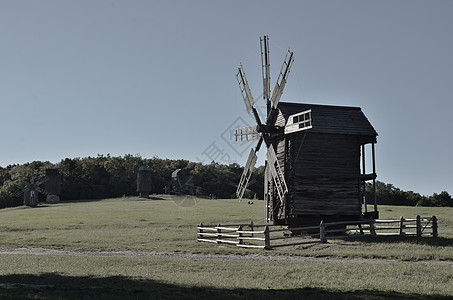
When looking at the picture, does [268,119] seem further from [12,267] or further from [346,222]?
[12,267]

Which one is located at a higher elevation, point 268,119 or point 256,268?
point 268,119

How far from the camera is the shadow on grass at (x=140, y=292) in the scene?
45.0 ft

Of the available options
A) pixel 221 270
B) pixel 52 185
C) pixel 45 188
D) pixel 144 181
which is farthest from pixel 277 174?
pixel 45 188

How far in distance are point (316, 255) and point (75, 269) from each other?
11.1m

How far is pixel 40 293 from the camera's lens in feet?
45.8

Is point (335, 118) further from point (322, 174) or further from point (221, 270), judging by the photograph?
point (221, 270)

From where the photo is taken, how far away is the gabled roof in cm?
3294

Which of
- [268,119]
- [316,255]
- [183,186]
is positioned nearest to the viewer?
[316,255]

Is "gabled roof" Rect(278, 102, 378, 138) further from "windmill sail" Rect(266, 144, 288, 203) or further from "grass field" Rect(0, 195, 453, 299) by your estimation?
"grass field" Rect(0, 195, 453, 299)

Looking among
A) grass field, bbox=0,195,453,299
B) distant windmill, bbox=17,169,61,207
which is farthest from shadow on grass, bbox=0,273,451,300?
distant windmill, bbox=17,169,61,207

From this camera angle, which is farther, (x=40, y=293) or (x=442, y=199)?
(x=442, y=199)

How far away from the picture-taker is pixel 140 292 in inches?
564

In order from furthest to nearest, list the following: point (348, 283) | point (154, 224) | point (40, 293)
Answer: point (154, 224) < point (348, 283) < point (40, 293)

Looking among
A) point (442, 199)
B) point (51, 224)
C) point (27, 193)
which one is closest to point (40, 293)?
point (51, 224)
